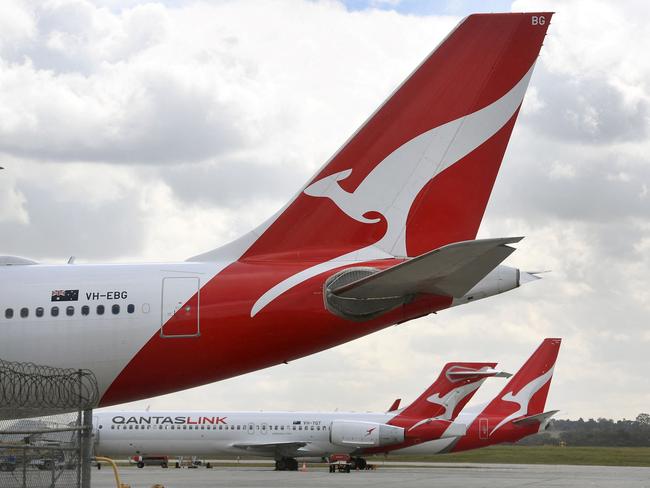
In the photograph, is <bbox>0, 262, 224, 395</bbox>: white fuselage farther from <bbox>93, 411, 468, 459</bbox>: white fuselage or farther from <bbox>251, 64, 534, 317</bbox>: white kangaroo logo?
<bbox>93, 411, 468, 459</bbox>: white fuselage

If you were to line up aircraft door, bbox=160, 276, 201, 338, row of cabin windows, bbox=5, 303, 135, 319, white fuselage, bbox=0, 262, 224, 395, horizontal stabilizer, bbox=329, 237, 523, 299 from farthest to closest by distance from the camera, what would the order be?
row of cabin windows, bbox=5, 303, 135, 319 → white fuselage, bbox=0, 262, 224, 395 → aircraft door, bbox=160, 276, 201, 338 → horizontal stabilizer, bbox=329, 237, 523, 299

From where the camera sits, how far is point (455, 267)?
1443 centimetres

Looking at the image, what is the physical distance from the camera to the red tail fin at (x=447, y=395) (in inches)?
2082

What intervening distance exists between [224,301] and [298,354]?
1.53m

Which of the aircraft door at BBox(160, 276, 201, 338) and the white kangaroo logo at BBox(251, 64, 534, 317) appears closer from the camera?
the aircraft door at BBox(160, 276, 201, 338)

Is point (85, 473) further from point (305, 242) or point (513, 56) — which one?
point (513, 56)

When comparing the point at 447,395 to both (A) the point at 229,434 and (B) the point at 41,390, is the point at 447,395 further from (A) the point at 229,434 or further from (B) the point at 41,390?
(B) the point at 41,390

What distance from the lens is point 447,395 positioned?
52938mm

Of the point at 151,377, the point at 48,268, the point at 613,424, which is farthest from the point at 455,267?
the point at 613,424

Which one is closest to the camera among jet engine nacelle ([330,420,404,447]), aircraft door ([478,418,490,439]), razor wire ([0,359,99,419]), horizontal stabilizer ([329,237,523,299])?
horizontal stabilizer ([329,237,523,299])

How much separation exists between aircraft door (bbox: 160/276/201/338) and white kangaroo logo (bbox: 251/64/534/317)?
198cm

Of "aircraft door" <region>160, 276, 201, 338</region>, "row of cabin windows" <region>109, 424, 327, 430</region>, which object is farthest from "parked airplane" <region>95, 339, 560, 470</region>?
"aircraft door" <region>160, 276, 201, 338</region>

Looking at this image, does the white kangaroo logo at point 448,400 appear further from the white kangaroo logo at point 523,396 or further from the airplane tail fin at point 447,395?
the white kangaroo logo at point 523,396

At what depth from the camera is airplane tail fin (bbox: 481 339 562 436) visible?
5409cm
